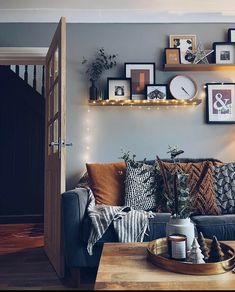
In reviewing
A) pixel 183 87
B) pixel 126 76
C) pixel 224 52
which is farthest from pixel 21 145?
pixel 224 52

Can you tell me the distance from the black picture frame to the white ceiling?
0.36m

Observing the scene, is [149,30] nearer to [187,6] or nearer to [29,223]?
[187,6]

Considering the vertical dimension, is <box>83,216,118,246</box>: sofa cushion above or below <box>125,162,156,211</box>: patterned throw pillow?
below

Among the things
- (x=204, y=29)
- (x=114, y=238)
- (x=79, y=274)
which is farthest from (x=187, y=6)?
(x=79, y=274)

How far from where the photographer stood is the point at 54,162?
8.86ft

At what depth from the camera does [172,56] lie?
3438 mm

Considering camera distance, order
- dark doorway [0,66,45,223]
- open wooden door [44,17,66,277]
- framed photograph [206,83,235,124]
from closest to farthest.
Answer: open wooden door [44,17,66,277] < framed photograph [206,83,235,124] < dark doorway [0,66,45,223]

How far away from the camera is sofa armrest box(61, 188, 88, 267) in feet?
7.27

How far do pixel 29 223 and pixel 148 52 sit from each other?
9.70ft

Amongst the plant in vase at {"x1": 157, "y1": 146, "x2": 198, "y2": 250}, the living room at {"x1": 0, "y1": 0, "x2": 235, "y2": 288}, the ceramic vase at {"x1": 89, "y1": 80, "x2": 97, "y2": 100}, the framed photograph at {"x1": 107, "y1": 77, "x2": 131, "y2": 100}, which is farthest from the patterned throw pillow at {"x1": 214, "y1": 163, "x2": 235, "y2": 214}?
the ceramic vase at {"x1": 89, "y1": 80, "x2": 97, "y2": 100}

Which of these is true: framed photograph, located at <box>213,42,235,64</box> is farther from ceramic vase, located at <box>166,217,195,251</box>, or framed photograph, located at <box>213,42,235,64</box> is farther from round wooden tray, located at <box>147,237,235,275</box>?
round wooden tray, located at <box>147,237,235,275</box>

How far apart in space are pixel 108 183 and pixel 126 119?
0.90 metres

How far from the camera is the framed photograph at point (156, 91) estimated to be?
337 centimetres

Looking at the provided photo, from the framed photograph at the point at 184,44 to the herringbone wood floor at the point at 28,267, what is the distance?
240 cm
